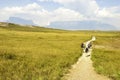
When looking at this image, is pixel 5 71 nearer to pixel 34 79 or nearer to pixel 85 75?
pixel 34 79

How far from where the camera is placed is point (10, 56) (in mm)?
32062

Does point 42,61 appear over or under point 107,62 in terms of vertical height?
over

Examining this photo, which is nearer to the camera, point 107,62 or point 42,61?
point 42,61

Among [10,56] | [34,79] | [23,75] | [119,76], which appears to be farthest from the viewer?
[10,56]

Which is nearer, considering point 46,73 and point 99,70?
point 46,73

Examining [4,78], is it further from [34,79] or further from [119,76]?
[119,76]

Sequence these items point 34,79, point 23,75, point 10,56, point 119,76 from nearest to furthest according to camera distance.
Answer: point 34,79, point 23,75, point 119,76, point 10,56

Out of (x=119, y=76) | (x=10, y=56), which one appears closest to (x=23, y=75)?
(x=119, y=76)

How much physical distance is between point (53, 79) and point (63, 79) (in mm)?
1229

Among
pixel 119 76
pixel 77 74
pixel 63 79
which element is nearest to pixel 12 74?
pixel 63 79

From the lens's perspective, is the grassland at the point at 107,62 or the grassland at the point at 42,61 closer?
the grassland at the point at 42,61

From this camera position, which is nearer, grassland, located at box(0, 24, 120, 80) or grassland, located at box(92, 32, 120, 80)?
grassland, located at box(0, 24, 120, 80)

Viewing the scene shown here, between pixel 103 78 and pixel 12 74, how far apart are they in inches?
308

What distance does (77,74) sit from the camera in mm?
22766
